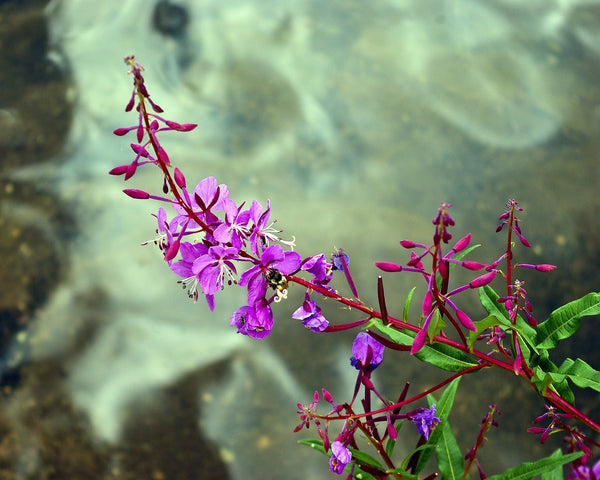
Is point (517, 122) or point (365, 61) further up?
point (365, 61)

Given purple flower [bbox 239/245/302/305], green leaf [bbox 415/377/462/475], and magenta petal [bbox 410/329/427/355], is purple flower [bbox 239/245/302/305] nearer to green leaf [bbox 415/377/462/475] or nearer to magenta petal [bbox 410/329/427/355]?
magenta petal [bbox 410/329/427/355]

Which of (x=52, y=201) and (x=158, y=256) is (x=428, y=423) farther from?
(x=52, y=201)

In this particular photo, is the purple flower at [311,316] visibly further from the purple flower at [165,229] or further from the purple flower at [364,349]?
the purple flower at [165,229]

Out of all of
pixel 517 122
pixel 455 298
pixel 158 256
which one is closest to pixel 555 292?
pixel 455 298

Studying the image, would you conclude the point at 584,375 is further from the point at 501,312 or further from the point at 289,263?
the point at 289,263

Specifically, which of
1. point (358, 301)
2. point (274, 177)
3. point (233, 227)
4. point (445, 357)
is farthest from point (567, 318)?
point (274, 177)

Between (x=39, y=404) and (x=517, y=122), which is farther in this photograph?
(x=517, y=122)
